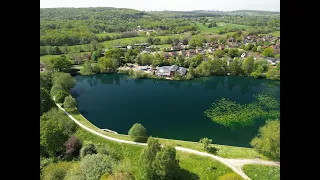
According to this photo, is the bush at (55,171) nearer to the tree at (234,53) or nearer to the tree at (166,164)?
the tree at (166,164)

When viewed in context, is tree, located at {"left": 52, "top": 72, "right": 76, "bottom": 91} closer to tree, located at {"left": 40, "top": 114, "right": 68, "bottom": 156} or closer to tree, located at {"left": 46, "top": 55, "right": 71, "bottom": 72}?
tree, located at {"left": 46, "top": 55, "right": 71, "bottom": 72}

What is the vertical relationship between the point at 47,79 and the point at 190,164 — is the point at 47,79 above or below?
above

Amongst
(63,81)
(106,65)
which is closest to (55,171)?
(63,81)

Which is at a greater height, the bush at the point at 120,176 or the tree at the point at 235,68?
the tree at the point at 235,68

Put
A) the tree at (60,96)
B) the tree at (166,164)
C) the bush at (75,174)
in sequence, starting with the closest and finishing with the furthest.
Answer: the bush at (75,174) < the tree at (166,164) < the tree at (60,96)

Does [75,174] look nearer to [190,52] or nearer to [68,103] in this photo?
[68,103]

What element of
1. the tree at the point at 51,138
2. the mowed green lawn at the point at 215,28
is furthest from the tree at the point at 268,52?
the tree at the point at 51,138
